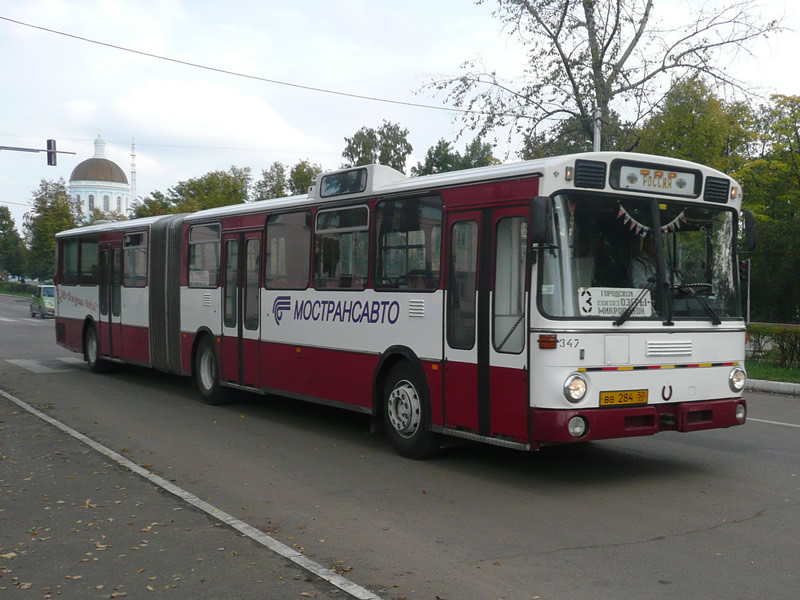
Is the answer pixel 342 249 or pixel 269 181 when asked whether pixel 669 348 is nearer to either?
pixel 342 249

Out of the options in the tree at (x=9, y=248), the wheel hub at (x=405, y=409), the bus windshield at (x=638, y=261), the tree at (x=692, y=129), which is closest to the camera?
the bus windshield at (x=638, y=261)

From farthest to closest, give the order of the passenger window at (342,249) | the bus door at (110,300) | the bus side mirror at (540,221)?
the bus door at (110,300) < the passenger window at (342,249) < the bus side mirror at (540,221)

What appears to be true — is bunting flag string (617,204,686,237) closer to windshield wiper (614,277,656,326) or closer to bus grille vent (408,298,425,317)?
windshield wiper (614,277,656,326)

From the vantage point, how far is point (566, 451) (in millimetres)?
9734

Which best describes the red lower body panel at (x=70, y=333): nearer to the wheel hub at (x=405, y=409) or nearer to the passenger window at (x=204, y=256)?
the passenger window at (x=204, y=256)

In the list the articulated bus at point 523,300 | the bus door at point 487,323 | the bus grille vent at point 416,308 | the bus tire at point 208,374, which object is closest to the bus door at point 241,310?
the bus tire at point 208,374

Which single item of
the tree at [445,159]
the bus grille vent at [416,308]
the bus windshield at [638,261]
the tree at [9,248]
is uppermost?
the tree at [445,159]

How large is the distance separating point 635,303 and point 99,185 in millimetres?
148396

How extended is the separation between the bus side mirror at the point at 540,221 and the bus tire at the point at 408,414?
239 centimetres

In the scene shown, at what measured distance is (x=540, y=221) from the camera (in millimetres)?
7324

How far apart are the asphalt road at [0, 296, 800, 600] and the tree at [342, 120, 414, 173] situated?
71361mm

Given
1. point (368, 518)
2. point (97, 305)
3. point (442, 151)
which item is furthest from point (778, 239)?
point (442, 151)

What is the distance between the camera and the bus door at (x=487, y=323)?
7.92 metres

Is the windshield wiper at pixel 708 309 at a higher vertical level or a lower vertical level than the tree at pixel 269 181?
lower
